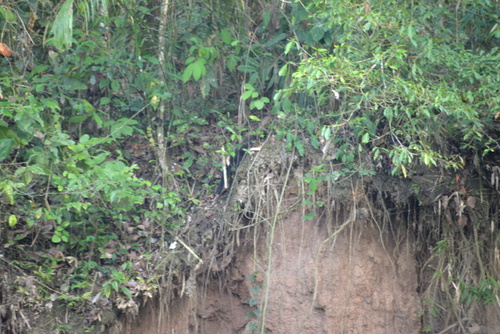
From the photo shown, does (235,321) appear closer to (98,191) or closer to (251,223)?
(251,223)

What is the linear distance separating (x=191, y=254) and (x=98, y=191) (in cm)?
97

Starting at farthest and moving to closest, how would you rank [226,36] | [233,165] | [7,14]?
[233,165]
[226,36]
[7,14]

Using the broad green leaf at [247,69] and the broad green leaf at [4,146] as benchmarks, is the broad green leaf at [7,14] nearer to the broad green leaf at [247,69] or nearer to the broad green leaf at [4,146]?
the broad green leaf at [4,146]

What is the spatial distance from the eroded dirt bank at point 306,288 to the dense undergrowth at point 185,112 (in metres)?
0.48

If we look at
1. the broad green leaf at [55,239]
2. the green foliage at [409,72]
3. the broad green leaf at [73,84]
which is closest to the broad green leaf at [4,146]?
the broad green leaf at [55,239]

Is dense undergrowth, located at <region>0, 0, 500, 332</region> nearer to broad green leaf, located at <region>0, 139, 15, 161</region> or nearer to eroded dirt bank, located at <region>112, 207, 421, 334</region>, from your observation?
broad green leaf, located at <region>0, 139, 15, 161</region>

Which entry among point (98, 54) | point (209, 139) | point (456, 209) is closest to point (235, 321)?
point (209, 139)

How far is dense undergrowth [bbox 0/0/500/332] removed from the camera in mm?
4184

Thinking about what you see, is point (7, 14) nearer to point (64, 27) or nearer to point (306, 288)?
point (64, 27)

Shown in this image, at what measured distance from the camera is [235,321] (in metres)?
5.12

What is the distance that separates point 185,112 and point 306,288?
1.87 metres

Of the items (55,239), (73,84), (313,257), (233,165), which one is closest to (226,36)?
(233,165)

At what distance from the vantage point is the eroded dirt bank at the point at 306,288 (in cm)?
502

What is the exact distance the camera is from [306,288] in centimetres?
504
